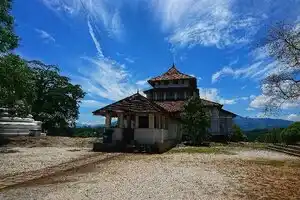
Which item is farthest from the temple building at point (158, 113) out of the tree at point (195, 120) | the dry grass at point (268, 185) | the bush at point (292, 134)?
the dry grass at point (268, 185)

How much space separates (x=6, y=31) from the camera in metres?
18.2

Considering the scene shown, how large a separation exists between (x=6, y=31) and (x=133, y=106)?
9711 mm

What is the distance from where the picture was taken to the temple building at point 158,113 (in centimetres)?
2248

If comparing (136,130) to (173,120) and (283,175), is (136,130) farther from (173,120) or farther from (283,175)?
(283,175)

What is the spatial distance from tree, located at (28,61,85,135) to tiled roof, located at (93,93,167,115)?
78.7 ft

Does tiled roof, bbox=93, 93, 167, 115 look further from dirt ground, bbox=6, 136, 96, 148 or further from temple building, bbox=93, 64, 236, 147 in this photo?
dirt ground, bbox=6, 136, 96, 148

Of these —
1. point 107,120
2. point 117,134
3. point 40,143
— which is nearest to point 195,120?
point 117,134

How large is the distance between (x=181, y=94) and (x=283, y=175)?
29.3m

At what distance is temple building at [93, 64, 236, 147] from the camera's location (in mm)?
22484

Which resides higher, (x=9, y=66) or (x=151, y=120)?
(x=9, y=66)

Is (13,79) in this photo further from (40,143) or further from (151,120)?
(151,120)

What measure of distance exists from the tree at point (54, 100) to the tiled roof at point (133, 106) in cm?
2400

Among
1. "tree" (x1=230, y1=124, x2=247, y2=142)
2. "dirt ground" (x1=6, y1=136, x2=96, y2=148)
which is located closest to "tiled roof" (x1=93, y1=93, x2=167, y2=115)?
"dirt ground" (x1=6, y1=136, x2=96, y2=148)

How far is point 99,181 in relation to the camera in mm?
8914
